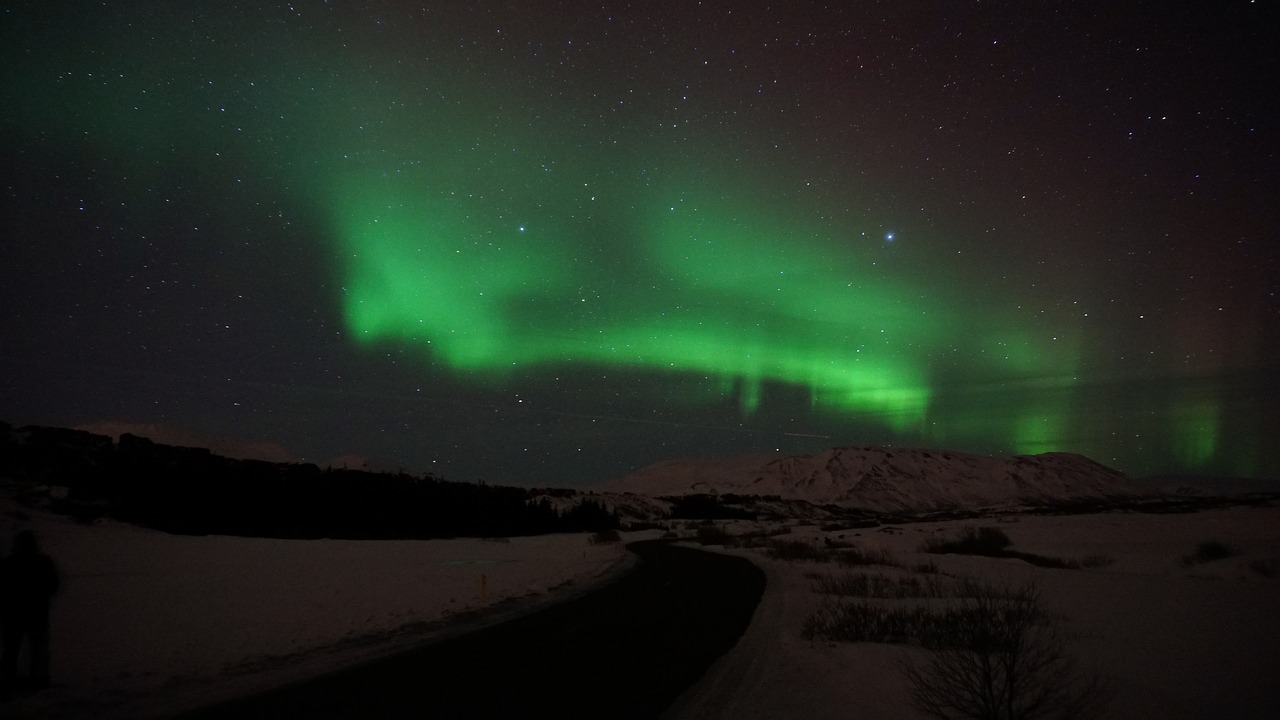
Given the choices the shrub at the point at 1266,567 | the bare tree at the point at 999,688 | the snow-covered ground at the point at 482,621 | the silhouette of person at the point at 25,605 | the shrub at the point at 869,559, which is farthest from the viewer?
the shrub at the point at 869,559

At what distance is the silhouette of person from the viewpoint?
8.02 meters

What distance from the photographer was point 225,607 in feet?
53.6

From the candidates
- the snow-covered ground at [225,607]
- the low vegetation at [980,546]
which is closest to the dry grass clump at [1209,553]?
the low vegetation at [980,546]

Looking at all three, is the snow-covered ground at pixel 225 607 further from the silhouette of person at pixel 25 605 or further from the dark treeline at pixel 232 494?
the dark treeline at pixel 232 494

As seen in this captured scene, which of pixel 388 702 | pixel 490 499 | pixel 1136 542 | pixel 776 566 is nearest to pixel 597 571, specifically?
pixel 776 566

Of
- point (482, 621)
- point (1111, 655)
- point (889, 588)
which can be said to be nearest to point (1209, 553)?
point (889, 588)

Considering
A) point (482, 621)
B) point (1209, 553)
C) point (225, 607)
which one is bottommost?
point (225, 607)

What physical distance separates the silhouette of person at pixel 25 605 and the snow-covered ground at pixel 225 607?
470mm

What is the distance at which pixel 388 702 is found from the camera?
7938 millimetres

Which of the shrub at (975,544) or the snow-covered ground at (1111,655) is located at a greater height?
the snow-covered ground at (1111,655)

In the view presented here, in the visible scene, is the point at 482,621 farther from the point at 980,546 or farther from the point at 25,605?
the point at 980,546

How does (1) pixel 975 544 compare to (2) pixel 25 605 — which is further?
(1) pixel 975 544

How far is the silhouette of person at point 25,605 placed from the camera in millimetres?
8023

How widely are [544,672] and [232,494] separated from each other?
48162mm
